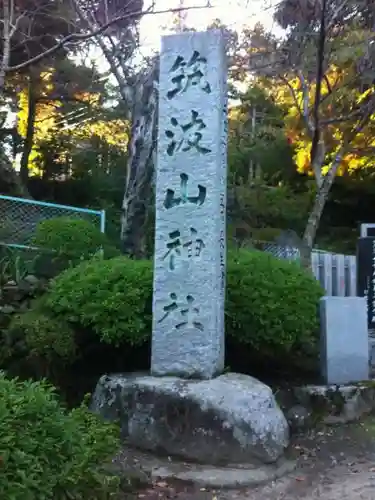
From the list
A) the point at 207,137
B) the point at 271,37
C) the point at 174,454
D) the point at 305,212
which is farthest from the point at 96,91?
the point at 174,454

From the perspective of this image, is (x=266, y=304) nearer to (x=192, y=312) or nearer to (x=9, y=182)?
(x=192, y=312)

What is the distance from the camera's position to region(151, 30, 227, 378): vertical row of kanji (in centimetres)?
490

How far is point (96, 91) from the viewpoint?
569 inches

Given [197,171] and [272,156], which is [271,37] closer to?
[197,171]

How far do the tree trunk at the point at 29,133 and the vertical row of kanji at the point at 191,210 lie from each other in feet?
28.7

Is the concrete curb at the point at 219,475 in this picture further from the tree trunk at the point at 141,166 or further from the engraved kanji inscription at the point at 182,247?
the tree trunk at the point at 141,166

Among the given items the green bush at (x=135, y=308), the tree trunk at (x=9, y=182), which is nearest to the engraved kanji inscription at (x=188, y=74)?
the green bush at (x=135, y=308)

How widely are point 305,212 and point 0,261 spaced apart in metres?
11.8

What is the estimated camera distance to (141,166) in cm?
787

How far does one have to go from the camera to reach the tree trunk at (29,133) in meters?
13.5

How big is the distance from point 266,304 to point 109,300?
1.36 meters

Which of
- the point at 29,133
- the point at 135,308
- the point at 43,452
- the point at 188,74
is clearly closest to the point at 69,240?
the point at 135,308

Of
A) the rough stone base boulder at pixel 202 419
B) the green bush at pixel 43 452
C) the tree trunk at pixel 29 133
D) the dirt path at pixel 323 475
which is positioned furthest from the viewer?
the tree trunk at pixel 29 133

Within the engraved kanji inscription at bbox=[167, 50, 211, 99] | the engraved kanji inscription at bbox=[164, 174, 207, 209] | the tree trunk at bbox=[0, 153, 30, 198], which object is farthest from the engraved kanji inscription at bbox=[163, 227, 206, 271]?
the tree trunk at bbox=[0, 153, 30, 198]
